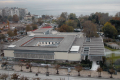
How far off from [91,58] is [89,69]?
3.99 feet

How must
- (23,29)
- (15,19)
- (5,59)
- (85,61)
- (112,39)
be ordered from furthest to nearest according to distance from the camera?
(15,19), (23,29), (112,39), (5,59), (85,61)

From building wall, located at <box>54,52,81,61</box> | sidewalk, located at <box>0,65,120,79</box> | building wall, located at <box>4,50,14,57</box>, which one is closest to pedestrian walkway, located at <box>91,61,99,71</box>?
sidewalk, located at <box>0,65,120,79</box>

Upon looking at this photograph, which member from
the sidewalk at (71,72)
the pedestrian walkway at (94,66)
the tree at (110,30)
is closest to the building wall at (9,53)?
the sidewalk at (71,72)

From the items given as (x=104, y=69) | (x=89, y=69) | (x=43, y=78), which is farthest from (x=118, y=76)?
(x=43, y=78)

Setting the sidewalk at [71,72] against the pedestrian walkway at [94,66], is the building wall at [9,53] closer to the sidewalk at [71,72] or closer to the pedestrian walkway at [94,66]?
the sidewalk at [71,72]

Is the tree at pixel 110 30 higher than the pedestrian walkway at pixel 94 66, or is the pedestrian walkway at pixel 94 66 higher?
the tree at pixel 110 30

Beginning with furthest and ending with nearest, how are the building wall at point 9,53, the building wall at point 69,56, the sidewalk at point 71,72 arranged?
1. the building wall at point 9,53
2. the building wall at point 69,56
3. the sidewalk at point 71,72

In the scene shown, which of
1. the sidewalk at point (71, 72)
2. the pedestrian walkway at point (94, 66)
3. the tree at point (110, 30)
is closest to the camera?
the sidewalk at point (71, 72)

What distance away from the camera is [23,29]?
78.6 ft

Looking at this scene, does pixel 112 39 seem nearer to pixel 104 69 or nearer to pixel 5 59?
pixel 104 69

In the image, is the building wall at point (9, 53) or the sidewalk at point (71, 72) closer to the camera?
the sidewalk at point (71, 72)

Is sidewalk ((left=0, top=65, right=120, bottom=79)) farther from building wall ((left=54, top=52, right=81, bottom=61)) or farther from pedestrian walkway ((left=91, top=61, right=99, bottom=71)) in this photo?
building wall ((left=54, top=52, right=81, bottom=61))

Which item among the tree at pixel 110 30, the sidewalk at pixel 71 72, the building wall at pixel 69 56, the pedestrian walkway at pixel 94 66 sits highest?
the tree at pixel 110 30

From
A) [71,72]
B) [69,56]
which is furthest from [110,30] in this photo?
[71,72]
